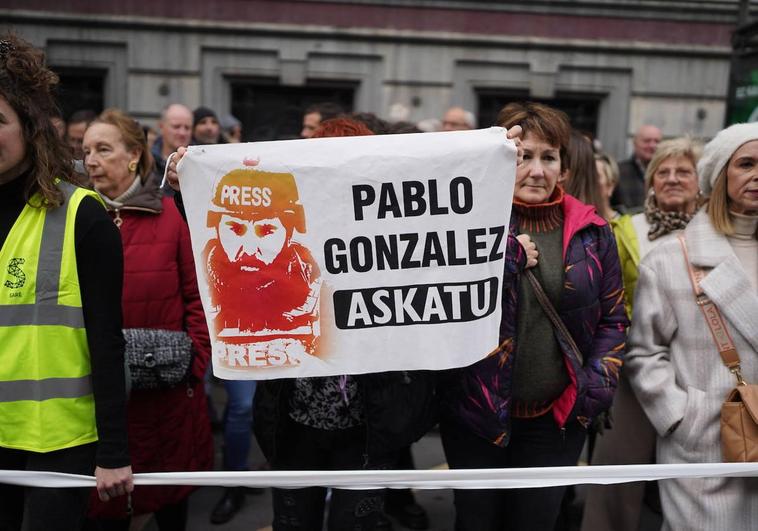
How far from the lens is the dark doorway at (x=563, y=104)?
1055 centimetres

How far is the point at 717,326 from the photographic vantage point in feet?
9.34

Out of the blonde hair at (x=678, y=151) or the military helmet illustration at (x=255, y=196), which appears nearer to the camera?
the military helmet illustration at (x=255, y=196)

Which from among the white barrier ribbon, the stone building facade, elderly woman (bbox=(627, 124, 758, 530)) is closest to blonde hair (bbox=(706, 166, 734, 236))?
elderly woman (bbox=(627, 124, 758, 530))

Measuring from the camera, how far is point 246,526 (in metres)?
4.19

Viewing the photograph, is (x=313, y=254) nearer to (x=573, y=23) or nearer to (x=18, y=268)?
(x=18, y=268)

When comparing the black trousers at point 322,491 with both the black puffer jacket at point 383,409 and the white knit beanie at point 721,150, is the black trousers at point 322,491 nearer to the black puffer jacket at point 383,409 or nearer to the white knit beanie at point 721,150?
the black puffer jacket at point 383,409

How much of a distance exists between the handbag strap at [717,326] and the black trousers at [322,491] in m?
1.27

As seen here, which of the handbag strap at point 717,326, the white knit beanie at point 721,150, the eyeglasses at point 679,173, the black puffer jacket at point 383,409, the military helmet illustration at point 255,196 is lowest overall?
the black puffer jacket at point 383,409

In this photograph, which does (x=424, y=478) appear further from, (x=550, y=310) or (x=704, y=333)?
(x=704, y=333)

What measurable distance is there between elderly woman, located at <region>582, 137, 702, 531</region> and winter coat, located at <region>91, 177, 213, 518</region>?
6.01ft

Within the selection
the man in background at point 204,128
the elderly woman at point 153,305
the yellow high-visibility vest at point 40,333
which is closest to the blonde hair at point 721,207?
the elderly woman at point 153,305

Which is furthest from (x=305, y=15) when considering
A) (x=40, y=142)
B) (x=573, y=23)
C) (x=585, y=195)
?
(x=40, y=142)

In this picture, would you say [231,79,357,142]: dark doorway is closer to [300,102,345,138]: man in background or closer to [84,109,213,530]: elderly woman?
[300,102,345,138]: man in background

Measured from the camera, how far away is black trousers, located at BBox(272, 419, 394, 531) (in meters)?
2.67
